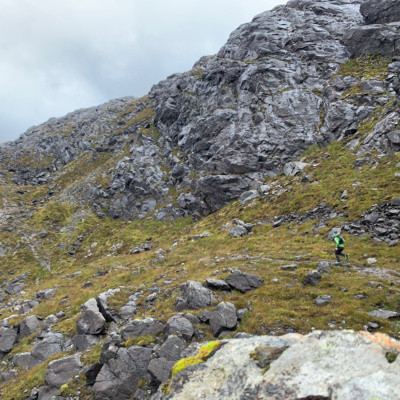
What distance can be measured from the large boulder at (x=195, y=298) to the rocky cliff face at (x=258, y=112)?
2968cm

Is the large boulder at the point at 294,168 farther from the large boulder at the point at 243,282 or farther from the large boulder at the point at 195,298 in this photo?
the large boulder at the point at 195,298

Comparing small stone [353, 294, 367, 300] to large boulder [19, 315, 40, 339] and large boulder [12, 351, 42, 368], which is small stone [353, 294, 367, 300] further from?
large boulder [19, 315, 40, 339]

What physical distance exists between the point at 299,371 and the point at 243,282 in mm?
10949

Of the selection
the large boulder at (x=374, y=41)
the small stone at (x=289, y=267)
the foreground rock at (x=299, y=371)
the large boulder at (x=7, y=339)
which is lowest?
the small stone at (x=289, y=267)

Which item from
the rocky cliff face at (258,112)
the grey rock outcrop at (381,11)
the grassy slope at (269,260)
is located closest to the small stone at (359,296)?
the grassy slope at (269,260)

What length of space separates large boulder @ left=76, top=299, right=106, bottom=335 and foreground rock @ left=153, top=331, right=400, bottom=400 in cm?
1170

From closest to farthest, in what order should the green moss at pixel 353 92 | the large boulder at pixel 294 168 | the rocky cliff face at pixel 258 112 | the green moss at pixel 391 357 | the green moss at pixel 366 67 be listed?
the green moss at pixel 391 357, the large boulder at pixel 294 168, the green moss at pixel 353 92, the rocky cliff face at pixel 258 112, the green moss at pixel 366 67

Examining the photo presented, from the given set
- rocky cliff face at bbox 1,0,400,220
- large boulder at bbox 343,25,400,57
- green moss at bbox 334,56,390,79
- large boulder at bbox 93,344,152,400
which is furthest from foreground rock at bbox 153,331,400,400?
large boulder at bbox 343,25,400,57

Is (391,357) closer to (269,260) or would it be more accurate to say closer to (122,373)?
(122,373)

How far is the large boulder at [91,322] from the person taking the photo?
16.3 m

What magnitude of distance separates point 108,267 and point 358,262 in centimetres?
3205

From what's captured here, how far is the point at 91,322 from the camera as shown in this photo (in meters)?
16.8

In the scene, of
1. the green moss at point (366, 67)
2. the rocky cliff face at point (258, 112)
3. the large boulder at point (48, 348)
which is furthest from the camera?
the green moss at point (366, 67)

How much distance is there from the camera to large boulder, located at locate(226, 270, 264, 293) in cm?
1580
